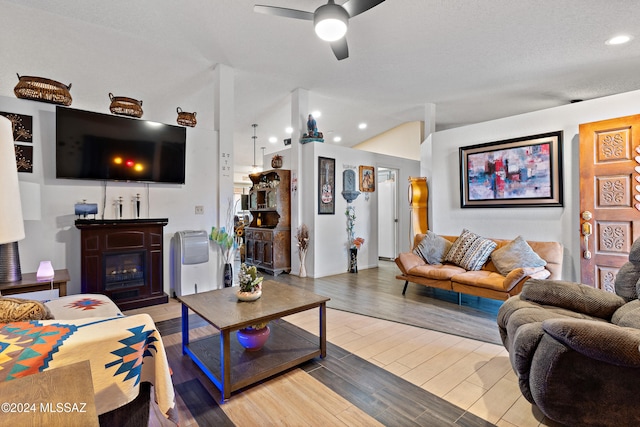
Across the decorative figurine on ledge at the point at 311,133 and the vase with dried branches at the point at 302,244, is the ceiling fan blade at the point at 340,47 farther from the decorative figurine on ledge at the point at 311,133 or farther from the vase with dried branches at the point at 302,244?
the vase with dried branches at the point at 302,244

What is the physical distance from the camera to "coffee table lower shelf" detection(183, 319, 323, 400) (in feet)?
6.45

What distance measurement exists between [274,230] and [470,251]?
3.31 meters

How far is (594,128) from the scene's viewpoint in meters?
3.30

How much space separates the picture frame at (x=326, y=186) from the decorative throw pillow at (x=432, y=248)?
1833 millimetres

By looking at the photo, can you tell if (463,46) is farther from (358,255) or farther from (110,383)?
(110,383)

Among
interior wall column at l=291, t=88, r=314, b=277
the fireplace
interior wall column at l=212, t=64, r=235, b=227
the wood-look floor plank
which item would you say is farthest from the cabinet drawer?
the fireplace

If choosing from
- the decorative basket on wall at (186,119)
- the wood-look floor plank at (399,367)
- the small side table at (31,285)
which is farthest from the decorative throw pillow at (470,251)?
the small side table at (31,285)

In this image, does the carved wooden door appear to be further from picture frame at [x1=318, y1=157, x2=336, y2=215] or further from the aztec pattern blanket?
the aztec pattern blanket

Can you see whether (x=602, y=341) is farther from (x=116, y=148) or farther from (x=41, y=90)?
(x=41, y=90)

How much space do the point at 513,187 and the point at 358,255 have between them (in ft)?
9.71

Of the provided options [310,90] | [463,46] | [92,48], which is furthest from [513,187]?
[92,48]

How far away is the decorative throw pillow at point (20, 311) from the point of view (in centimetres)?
123

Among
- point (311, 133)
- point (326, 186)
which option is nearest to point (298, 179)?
point (326, 186)

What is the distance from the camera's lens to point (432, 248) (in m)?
4.19
